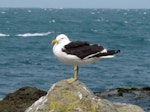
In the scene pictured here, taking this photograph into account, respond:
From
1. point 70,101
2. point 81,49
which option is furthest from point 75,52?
point 70,101

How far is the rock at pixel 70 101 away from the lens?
420 inches

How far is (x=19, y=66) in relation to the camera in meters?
45.9

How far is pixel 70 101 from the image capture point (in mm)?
10750

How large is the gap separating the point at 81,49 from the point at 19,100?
688cm

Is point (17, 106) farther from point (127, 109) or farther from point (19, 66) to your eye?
point (19, 66)

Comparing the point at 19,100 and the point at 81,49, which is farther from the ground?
the point at 81,49

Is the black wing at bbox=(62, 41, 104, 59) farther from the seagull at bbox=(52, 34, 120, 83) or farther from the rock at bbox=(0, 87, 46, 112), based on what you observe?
the rock at bbox=(0, 87, 46, 112)

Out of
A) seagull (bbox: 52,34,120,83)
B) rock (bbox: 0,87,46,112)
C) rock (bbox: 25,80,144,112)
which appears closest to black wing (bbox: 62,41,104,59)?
seagull (bbox: 52,34,120,83)

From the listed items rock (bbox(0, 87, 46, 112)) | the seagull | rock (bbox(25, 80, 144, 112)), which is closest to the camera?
rock (bbox(25, 80, 144, 112))

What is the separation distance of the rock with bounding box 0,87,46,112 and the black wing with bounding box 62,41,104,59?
5.15 meters

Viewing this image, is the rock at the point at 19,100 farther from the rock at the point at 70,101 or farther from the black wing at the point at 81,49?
the black wing at the point at 81,49

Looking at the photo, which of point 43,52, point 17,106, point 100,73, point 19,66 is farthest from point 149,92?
point 43,52

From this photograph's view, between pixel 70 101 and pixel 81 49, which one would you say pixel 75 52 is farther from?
pixel 70 101

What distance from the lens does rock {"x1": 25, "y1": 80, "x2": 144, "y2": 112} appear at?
10672 millimetres
